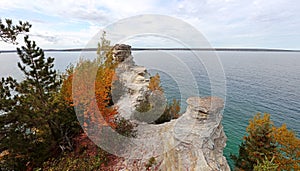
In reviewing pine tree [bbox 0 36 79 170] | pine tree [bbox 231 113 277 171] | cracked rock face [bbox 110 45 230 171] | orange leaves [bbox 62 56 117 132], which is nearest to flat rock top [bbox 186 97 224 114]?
cracked rock face [bbox 110 45 230 171]

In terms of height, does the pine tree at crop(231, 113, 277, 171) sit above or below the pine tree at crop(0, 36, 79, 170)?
below

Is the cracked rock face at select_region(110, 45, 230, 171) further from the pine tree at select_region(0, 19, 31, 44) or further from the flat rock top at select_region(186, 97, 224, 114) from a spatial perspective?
the pine tree at select_region(0, 19, 31, 44)

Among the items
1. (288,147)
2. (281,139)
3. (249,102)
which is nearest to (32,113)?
(281,139)

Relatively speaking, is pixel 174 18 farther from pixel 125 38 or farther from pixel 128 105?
pixel 128 105

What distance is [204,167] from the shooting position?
29.3ft

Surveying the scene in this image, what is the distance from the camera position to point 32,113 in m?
12.2

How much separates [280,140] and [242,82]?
41834 mm

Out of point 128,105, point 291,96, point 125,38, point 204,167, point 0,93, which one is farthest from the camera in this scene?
point 291,96

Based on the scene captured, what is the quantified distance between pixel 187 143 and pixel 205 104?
310 cm

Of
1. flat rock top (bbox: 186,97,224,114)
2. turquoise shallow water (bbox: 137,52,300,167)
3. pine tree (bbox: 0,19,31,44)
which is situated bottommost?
turquoise shallow water (bbox: 137,52,300,167)

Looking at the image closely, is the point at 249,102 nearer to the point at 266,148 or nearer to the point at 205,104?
the point at 266,148

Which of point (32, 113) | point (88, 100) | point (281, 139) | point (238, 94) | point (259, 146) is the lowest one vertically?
point (238, 94)

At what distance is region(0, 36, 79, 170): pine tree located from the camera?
37.6 feet

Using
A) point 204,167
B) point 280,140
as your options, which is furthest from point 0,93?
point 280,140
